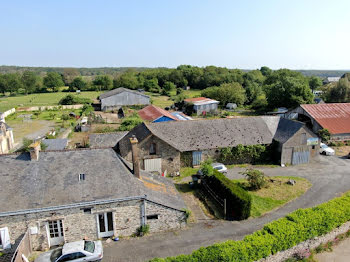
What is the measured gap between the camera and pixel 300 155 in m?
29.9

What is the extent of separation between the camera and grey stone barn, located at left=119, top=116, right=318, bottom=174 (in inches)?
1029

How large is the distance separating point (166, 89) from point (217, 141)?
7532 cm

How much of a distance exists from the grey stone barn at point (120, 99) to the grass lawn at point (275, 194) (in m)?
50.0

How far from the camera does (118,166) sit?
18281 mm

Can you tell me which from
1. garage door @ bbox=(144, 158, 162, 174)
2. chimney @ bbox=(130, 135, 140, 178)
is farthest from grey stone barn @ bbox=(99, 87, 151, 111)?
chimney @ bbox=(130, 135, 140, 178)

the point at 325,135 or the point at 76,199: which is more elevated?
the point at 76,199

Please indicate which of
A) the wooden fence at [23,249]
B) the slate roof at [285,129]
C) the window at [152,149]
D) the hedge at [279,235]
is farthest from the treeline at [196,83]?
the wooden fence at [23,249]

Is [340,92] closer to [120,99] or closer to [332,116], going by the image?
[332,116]

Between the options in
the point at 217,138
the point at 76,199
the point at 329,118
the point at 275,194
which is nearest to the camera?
the point at 76,199

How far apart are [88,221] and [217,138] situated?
682 inches

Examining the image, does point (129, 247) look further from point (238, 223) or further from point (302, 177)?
point (302, 177)

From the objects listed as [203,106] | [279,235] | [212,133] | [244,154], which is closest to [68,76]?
[203,106]

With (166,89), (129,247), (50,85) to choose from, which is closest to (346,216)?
(129,247)

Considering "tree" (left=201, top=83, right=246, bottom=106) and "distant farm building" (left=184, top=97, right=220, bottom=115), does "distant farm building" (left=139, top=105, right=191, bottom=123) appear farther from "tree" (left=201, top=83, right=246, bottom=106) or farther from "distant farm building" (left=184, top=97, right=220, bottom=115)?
"tree" (left=201, top=83, right=246, bottom=106)
